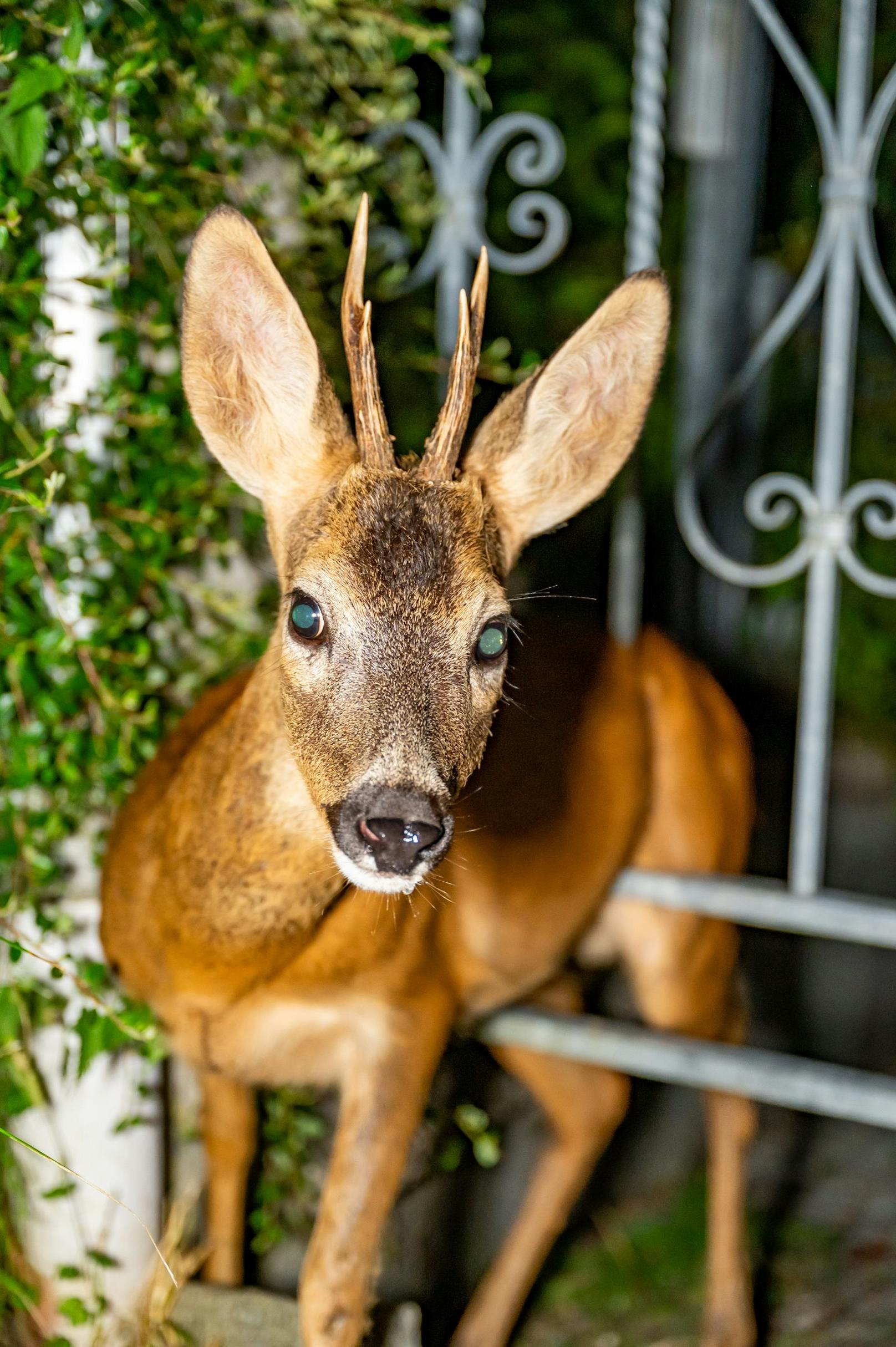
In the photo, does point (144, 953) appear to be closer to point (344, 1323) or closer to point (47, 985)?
point (47, 985)

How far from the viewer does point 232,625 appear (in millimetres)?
3020

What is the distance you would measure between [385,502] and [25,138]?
0.79 m

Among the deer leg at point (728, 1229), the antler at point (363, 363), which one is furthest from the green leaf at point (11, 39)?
the deer leg at point (728, 1229)

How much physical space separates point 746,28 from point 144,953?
329cm

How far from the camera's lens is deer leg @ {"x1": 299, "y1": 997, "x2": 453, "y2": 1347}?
2275mm

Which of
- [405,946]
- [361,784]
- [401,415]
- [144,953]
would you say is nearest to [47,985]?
[144,953]

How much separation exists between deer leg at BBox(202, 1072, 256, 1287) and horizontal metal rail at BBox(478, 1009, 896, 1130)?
0.58 meters

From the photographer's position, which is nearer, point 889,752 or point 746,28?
point 746,28

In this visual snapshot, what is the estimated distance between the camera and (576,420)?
7.73 feet

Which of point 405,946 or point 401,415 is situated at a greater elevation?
point 401,415

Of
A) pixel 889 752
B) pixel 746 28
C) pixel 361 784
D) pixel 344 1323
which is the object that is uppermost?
pixel 746 28

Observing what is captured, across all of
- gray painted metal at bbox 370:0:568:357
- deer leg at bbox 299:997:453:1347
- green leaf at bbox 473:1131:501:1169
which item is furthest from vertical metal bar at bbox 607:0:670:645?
green leaf at bbox 473:1131:501:1169

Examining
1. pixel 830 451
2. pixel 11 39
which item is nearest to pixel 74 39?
pixel 11 39

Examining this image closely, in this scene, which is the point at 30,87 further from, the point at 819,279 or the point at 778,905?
the point at 778,905
